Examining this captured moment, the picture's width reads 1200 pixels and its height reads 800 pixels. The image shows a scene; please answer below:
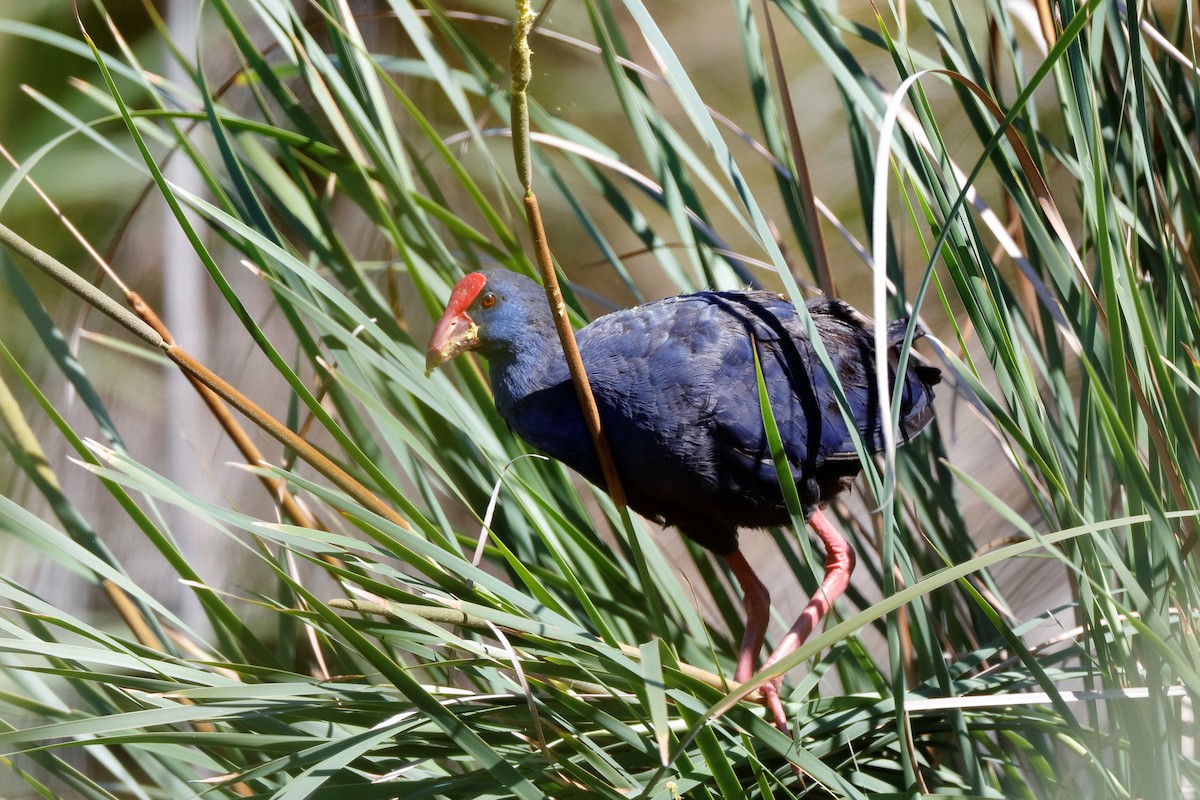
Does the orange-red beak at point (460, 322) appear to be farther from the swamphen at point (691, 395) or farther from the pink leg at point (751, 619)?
the pink leg at point (751, 619)

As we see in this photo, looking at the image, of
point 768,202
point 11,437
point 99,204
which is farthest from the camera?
point 768,202

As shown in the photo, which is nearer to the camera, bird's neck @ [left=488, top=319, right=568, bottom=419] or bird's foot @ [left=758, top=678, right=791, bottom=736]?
bird's foot @ [left=758, top=678, right=791, bottom=736]

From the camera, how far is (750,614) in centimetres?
132

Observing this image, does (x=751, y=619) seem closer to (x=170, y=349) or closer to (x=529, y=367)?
(x=529, y=367)

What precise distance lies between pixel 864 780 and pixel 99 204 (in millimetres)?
2048

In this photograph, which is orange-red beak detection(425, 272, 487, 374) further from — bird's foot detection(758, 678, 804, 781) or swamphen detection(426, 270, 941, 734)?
bird's foot detection(758, 678, 804, 781)

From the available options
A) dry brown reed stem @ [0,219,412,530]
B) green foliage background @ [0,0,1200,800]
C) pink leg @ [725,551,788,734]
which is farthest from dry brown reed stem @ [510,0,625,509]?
pink leg @ [725,551,788,734]

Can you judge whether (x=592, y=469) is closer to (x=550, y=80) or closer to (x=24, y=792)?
(x=24, y=792)

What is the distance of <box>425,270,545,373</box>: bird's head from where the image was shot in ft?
3.83

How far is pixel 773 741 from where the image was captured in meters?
0.80

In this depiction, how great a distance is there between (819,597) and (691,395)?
0.29 meters

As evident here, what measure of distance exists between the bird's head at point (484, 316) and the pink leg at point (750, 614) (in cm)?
46

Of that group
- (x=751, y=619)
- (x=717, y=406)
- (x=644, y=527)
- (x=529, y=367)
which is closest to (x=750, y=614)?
(x=751, y=619)

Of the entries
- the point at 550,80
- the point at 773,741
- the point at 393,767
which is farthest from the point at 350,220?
the point at 773,741
